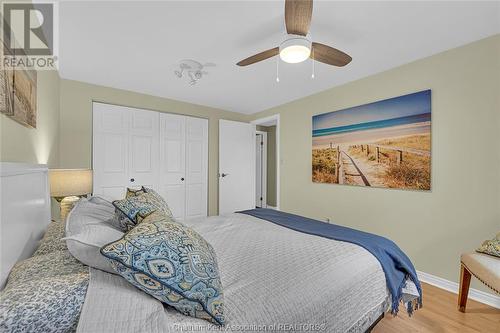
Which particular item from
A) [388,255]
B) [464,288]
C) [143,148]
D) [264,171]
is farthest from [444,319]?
[264,171]

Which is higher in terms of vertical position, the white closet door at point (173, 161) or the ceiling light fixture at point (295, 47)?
the ceiling light fixture at point (295, 47)

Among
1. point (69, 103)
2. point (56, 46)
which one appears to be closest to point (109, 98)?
point (69, 103)

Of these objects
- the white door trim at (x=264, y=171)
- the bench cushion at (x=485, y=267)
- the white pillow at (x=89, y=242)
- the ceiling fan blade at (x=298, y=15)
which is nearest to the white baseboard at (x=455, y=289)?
the bench cushion at (x=485, y=267)

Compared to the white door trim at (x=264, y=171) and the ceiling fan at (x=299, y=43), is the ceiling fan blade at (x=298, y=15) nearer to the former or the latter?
the ceiling fan at (x=299, y=43)

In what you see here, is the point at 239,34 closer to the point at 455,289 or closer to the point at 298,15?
→ the point at 298,15

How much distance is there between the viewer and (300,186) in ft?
12.3

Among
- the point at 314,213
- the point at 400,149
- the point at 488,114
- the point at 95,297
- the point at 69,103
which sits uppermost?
the point at 69,103

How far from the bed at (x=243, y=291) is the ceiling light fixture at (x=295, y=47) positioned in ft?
4.44

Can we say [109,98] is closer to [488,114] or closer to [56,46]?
[56,46]

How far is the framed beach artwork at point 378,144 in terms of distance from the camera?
2.41 m

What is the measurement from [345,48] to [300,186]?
2.14 meters

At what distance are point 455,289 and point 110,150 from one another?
4472mm

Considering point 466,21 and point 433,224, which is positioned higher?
point 466,21

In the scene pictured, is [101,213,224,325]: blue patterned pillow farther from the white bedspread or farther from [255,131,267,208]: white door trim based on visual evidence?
[255,131,267,208]: white door trim
